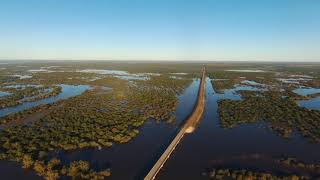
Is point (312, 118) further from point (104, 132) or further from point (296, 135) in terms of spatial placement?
point (104, 132)

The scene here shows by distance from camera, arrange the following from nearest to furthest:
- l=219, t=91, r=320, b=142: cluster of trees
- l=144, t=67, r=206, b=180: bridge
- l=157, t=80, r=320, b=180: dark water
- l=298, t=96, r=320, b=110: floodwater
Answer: l=144, t=67, r=206, b=180: bridge → l=157, t=80, r=320, b=180: dark water → l=219, t=91, r=320, b=142: cluster of trees → l=298, t=96, r=320, b=110: floodwater

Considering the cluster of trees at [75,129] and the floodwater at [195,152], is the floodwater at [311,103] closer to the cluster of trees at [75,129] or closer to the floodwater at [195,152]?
the floodwater at [195,152]

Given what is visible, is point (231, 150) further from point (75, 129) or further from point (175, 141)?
point (75, 129)

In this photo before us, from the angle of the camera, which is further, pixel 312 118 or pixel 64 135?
pixel 312 118

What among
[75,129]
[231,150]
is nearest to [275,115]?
[231,150]

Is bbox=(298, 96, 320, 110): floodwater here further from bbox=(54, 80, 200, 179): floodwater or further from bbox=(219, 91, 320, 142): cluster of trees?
bbox=(54, 80, 200, 179): floodwater

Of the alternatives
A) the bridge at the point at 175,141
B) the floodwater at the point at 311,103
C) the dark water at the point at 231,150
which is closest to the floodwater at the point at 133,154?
the bridge at the point at 175,141

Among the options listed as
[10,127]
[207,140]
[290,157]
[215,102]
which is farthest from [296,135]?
[10,127]

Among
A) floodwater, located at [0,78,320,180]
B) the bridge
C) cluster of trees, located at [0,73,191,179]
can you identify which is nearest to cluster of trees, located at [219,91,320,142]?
floodwater, located at [0,78,320,180]
